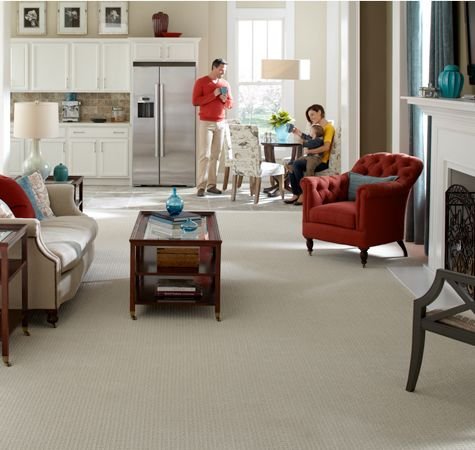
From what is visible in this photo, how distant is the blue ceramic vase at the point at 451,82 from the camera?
6348 mm

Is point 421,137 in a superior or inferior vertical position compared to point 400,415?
superior

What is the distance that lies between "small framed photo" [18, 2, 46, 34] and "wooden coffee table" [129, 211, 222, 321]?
7343mm

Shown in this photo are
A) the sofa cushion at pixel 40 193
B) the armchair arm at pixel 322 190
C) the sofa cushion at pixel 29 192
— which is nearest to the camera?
the sofa cushion at pixel 29 192

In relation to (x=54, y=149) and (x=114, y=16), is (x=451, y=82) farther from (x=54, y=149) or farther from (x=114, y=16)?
(x=54, y=149)

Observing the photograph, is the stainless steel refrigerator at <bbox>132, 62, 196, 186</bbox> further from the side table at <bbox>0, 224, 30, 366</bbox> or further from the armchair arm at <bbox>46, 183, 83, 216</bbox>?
the side table at <bbox>0, 224, 30, 366</bbox>

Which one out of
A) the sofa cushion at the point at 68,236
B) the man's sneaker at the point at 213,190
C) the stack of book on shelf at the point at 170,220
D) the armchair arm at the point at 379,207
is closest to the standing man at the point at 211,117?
the man's sneaker at the point at 213,190

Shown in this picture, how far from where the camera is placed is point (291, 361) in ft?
16.0

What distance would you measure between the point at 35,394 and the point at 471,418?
195cm

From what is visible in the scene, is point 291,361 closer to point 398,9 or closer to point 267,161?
point 398,9

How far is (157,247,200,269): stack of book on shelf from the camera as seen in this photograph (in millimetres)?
5828

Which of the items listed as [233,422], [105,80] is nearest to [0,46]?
→ [105,80]

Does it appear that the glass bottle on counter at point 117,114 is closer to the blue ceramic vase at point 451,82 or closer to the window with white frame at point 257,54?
the window with white frame at point 257,54

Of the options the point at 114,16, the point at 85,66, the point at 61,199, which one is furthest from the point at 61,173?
the point at 114,16

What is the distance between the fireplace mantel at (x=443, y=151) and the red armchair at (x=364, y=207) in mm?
455
